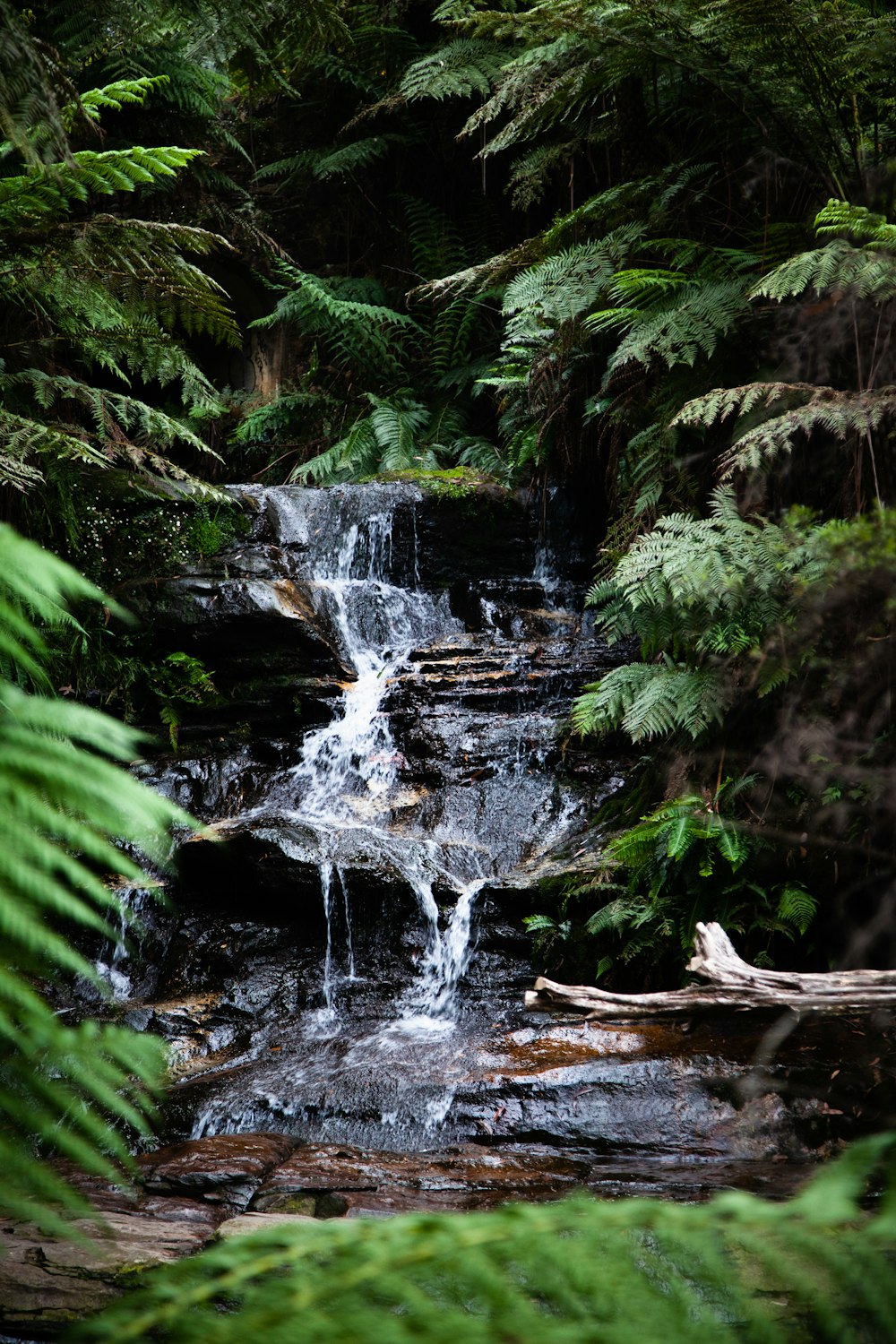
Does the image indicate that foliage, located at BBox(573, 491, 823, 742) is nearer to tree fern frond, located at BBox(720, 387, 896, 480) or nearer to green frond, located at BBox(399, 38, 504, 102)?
tree fern frond, located at BBox(720, 387, 896, 480)

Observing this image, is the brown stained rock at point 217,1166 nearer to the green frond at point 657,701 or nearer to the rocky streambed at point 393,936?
the rocky streambed at point 393,936

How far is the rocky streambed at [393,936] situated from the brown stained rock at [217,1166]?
12 millimetres

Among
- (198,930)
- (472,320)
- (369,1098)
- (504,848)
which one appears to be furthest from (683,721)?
(472,320)

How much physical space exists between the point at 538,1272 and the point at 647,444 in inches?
199

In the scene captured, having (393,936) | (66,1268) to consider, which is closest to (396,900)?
(393,936)

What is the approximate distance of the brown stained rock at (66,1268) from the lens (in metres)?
1.74

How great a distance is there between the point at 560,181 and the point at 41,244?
19.5 ft

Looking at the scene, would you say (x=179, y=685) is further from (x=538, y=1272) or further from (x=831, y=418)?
(x=538, y=1272)

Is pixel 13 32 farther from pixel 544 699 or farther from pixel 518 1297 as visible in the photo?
pixel 544 699

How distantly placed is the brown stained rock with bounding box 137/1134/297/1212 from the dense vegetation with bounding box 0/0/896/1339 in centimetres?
25

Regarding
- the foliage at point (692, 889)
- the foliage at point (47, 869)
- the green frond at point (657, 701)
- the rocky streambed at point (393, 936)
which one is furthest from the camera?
the green frond at point (657, 701)

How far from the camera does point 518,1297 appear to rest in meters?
0.62

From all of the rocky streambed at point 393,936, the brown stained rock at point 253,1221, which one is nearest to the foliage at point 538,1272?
the rocky streambed at point 393,936

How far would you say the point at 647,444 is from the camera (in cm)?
528
